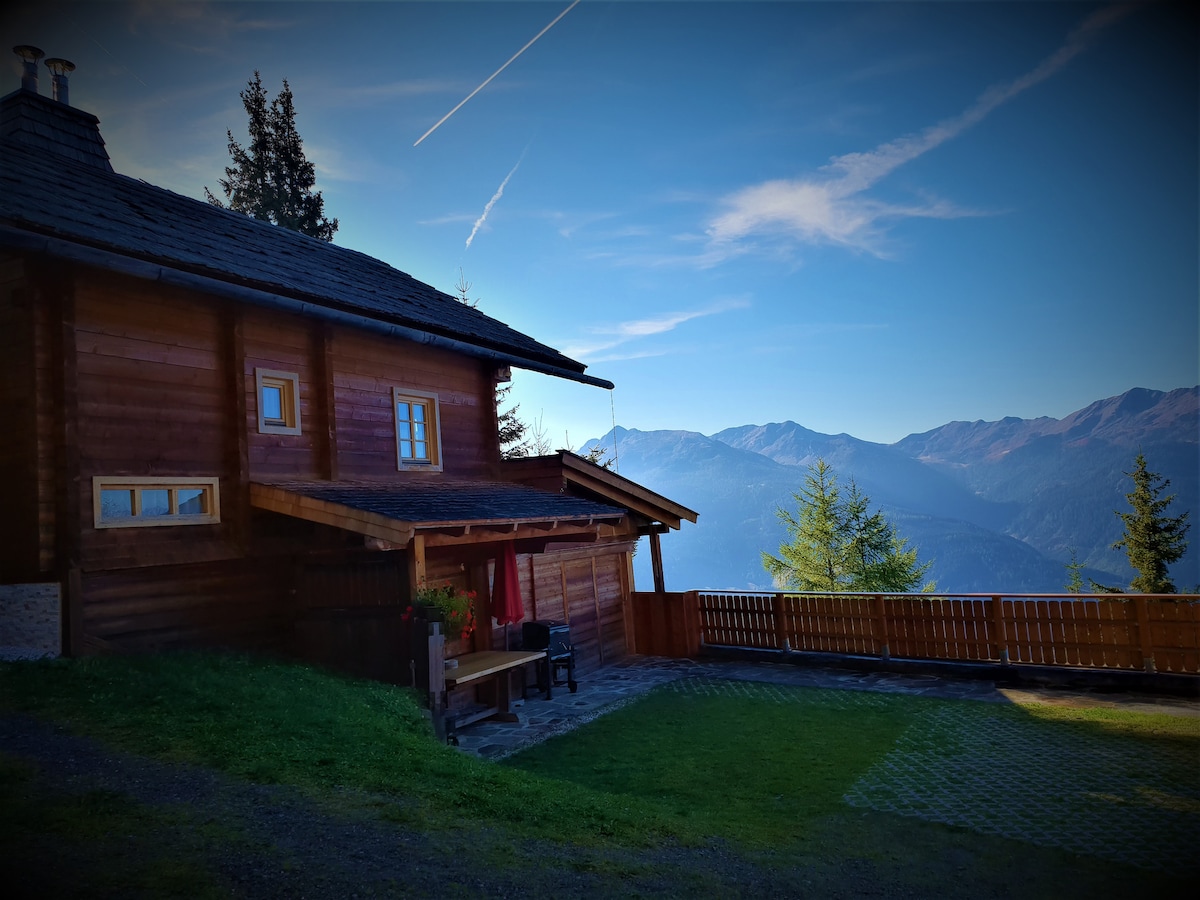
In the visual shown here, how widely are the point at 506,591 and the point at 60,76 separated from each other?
10.5 m

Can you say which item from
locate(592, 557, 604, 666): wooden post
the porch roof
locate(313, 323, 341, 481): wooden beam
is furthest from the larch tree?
locate(313, 323, 341, 481): wooden beam

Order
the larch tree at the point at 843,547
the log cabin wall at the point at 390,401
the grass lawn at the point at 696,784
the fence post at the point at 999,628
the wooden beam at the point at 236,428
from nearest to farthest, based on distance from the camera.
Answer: the grass lawn at the point at 696,784, the wooden beam at the point at 236,428, the log cabin wall at the point at 390,401, the fence post at the point at 999,628, the larch tree at the point at 843,547

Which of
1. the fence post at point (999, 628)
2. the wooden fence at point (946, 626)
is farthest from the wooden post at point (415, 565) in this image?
the fence post at point (999, 628)

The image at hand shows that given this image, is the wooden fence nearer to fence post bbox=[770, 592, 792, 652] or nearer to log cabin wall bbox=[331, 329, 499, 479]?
fence post bbox=[770, 592, 792, 652]

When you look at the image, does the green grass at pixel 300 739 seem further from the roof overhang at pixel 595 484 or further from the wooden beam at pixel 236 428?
the roof overhang at pixel 595 484

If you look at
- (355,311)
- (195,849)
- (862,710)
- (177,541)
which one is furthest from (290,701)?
(862,710)

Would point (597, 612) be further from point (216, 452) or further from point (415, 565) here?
point (216, 452)

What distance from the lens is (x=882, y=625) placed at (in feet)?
43.9

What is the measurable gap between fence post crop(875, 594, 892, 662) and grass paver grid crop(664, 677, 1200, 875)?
3.44 meters

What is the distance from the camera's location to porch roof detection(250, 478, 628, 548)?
848 centimetres

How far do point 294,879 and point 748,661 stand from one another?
12.0 m

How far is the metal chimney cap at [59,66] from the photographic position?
10805 mm

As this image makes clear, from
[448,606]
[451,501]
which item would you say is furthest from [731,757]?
[451,501]

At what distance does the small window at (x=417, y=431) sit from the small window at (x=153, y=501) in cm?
328
